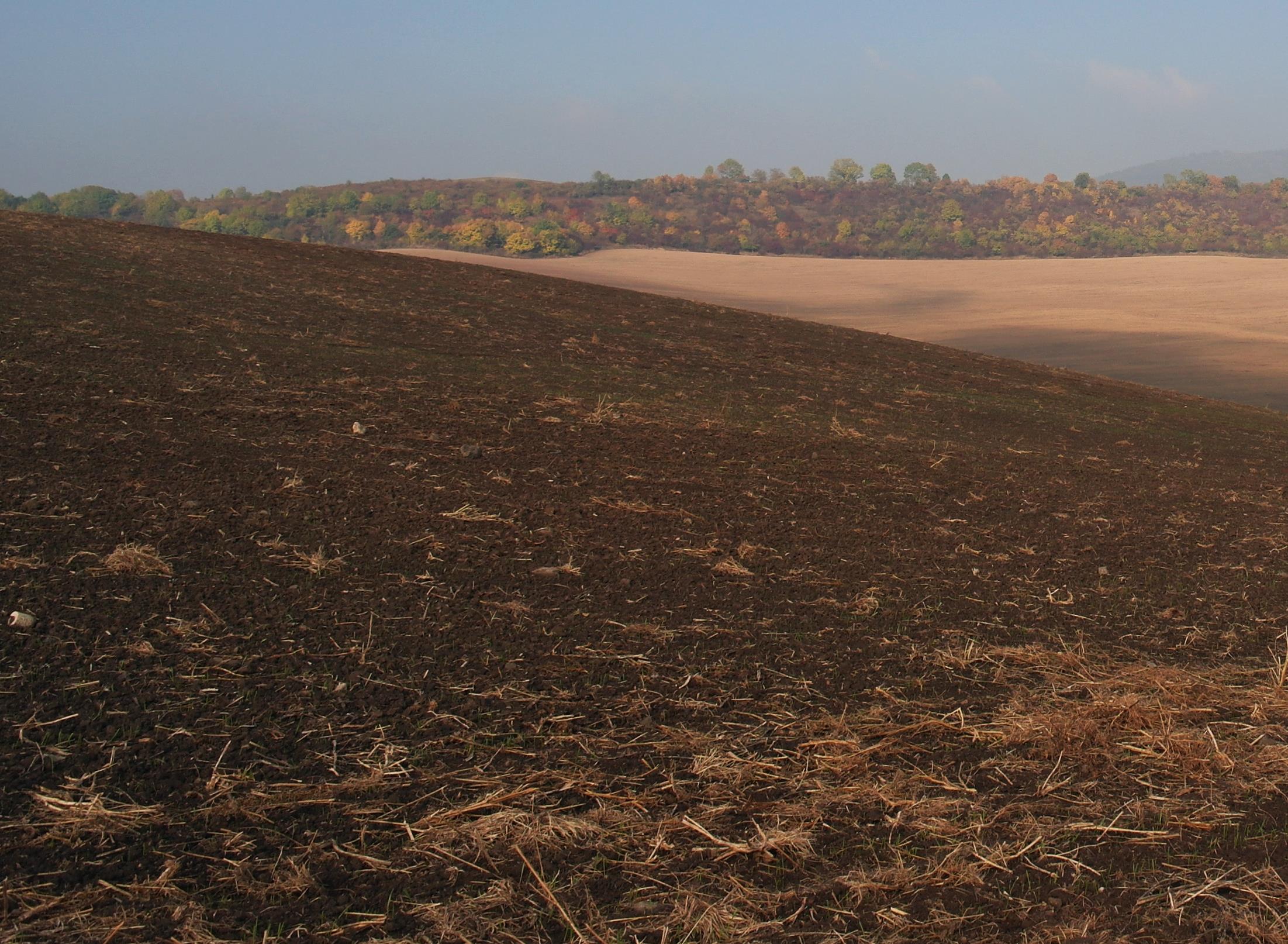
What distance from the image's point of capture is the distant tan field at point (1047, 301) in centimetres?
2820

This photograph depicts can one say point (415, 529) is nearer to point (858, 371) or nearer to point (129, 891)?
point (129, 891)

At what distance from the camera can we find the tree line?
82.5 meters

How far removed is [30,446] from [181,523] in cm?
149

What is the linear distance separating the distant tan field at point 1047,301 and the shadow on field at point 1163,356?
0.08m

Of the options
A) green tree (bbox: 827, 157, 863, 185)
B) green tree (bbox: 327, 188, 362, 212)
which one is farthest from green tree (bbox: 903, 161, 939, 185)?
green tree (bbox: 327, 188, 362, 212)

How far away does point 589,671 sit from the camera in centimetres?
414

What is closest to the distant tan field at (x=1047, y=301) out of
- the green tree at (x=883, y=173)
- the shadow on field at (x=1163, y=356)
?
the shadow on field at (x=1163, y=356)

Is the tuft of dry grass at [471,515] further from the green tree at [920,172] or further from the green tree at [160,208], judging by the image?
the green tree at [920,172]

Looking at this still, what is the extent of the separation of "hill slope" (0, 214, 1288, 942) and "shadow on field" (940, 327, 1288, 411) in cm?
1641

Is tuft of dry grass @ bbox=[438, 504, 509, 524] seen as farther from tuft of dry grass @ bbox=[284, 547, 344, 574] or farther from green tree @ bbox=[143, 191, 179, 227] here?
green tree @ bbox=[143, 191, 179, 227]

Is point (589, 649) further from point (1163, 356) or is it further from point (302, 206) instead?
point (302, 206)

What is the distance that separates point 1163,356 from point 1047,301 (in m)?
20.3

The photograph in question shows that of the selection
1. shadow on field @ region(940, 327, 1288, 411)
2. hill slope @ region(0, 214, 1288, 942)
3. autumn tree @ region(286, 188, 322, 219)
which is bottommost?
shadow on field @ region(940, 327, 1288, 411)

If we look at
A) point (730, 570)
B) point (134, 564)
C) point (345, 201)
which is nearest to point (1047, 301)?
point (730, 570)
